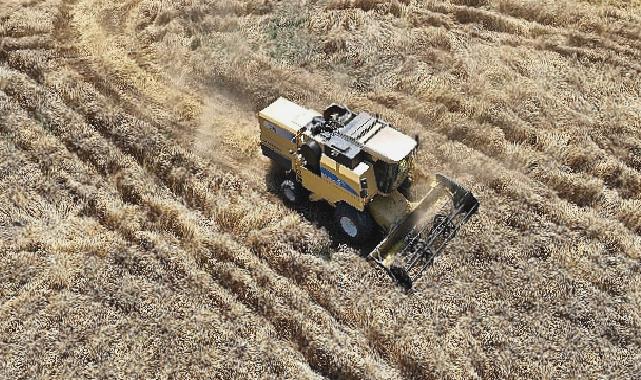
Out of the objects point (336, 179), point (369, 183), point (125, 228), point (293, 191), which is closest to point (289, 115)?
point (293, 191)

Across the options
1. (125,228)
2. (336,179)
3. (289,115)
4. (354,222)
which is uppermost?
(289,115)

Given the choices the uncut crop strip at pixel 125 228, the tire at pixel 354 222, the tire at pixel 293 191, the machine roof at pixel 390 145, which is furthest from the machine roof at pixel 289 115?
the uncut crop strip at pixel 125 228

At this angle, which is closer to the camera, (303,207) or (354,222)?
(354,222)

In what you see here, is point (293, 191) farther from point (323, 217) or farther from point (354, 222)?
point (354, 222)

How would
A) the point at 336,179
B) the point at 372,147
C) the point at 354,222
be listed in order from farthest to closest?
the point at 354,222 < the point at 336,179 < the point at 372,147

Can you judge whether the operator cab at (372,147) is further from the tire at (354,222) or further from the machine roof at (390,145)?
the tire at (354,222)

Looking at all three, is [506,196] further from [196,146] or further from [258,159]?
[196,146]

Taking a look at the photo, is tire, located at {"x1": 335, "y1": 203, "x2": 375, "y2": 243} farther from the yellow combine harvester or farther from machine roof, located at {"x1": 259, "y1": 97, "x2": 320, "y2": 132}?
machine roof, located at {"x1": 259, "y1": 97, "x2": 320, "y2": 132}

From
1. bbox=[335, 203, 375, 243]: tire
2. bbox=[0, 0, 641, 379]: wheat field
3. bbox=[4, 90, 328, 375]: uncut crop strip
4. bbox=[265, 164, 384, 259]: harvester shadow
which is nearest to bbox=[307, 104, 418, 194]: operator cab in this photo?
bbox=[335, 203, 375, 243]: tire
